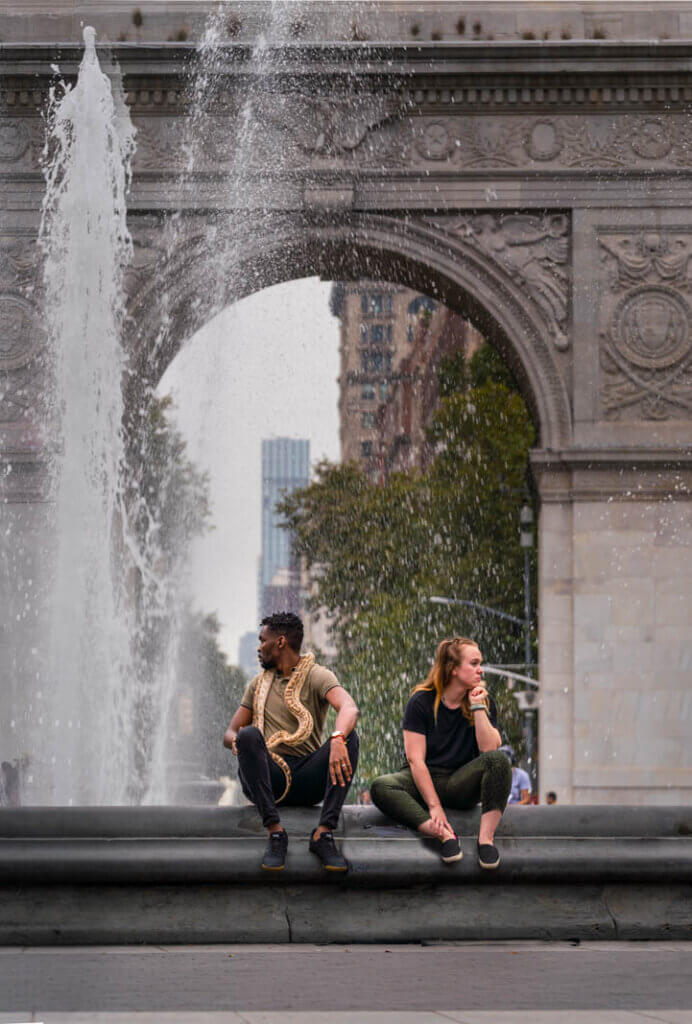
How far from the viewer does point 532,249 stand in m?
21.8

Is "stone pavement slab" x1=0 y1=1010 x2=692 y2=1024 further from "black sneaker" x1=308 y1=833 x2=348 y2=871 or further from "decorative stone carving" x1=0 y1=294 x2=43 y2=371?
"decorative stone carving" x1=0 y1=294 x2=43 y2=371

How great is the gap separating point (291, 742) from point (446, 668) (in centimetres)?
72

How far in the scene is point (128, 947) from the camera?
6945 mm

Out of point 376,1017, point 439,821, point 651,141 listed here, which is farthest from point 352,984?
point 651,141

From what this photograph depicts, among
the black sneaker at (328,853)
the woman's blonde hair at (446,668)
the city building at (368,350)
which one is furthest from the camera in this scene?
the city building at (368,350)

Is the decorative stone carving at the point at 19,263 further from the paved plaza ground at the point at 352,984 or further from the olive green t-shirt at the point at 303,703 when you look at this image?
the paved plaza ground at the point at 352,984

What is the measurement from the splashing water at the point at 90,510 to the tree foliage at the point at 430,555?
52.9 feet

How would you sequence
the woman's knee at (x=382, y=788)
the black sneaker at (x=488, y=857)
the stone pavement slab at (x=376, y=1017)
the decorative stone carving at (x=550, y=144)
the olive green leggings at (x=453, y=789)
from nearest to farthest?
1. the stone pavement slab at (x=376, y=1017)
2. the black sneaker at (x=488, y=857)
3. the olive green leggings at (x=453, y=789)
4. the woman's knee at (x=382, y=788)
5. the decorative stone carving at (x=550, y=144)

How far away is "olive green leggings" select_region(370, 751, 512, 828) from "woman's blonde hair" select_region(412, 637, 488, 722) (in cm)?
28

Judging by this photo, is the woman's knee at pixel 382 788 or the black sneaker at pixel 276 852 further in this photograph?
the woman's knee at pixel 382 788

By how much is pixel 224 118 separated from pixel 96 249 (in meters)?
4.37

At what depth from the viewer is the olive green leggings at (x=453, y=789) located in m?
7.22

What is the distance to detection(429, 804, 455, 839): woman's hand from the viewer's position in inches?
283

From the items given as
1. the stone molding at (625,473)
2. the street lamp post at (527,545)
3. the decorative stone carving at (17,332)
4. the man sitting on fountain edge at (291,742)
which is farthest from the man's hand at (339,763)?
the street lamp post at (527,545)
